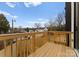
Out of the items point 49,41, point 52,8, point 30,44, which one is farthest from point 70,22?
point 30,44

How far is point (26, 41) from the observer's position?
4.33m

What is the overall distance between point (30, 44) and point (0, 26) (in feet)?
2.69

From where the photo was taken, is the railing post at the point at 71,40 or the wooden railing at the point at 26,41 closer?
the wooden railing at the point at 26,41

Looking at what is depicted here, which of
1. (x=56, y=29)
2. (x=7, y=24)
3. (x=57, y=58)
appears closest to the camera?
(x=57, y=58)

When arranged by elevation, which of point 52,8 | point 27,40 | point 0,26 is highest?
point 52,8

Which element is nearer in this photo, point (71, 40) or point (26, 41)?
point (26, 41)

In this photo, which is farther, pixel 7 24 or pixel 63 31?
pixel 63 31

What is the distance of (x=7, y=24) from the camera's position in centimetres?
477

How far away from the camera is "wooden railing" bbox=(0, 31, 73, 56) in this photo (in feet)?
10.7

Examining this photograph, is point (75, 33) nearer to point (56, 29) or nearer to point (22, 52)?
point (56, 29)

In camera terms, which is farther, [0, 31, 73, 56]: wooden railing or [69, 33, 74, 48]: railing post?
[69, 33, 74, 48]: railing post

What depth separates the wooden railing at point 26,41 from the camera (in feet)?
10.7

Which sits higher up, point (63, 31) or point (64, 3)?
point (64, 3)

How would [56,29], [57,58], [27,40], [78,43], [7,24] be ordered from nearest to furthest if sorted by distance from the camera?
[57,58] → [27,40] → [7,24] → [78,43] → [56,29]
